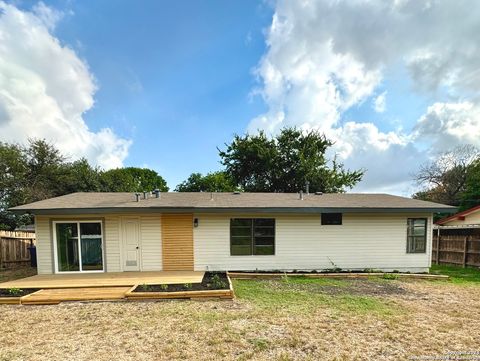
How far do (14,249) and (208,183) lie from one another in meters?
23.2

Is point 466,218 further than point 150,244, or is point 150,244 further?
point 466,218

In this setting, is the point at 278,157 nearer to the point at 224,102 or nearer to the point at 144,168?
the point at 224,102

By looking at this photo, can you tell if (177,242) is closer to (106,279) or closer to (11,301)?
(106,279)

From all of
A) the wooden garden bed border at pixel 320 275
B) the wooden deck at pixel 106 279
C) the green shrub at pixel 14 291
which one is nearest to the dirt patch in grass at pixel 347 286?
the wooden garden bed border at pixel 320 275

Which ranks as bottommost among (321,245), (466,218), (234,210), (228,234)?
(466,218)

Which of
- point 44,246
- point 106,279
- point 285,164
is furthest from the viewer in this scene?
point 285,164

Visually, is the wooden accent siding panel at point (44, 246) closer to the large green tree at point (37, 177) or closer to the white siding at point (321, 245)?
the white siding at point (321, 245)

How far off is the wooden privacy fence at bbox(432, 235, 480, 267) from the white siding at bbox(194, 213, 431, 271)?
378 centimetres

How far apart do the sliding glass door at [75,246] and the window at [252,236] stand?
15.1 ft

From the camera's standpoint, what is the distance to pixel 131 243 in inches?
359

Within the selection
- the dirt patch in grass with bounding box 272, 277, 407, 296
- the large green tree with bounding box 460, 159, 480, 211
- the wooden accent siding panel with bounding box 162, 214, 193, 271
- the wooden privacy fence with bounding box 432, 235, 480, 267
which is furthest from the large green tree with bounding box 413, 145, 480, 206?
the wooden accent siding panel with bounding box 162, 214, 193, 271

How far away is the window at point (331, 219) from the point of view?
9703 mm

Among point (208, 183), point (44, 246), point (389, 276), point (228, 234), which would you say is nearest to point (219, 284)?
point (228, 234)

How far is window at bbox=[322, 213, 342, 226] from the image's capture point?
9703 millimetres
